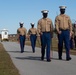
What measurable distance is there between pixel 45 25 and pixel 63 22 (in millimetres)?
849

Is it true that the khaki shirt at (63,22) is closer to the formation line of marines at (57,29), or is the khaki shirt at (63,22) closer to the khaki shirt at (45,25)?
the formation line of marines at (57,29)

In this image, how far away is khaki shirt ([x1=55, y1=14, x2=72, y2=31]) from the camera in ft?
53.0

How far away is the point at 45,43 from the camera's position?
1658 centimetres

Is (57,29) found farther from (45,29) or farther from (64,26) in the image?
(45,29)

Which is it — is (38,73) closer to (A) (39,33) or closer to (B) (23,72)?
(B) (23,72)

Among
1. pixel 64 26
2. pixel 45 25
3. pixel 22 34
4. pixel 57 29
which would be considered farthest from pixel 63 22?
pixel 22 34

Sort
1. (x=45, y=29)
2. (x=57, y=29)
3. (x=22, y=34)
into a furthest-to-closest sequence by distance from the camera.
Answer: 1. (x=22, y=34)
2. (x=45, y=29)
3. (x=57, y=29)

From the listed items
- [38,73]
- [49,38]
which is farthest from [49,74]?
[49,38]

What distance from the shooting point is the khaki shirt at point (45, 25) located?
1639cm

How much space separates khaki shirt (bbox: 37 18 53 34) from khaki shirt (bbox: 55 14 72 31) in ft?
1.09

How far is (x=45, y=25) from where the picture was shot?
1645cm

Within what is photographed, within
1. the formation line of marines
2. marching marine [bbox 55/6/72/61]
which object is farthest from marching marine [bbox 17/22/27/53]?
marching marine [bbox 55/6/72/61]

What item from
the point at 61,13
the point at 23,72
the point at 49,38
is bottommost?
the point at 23,72

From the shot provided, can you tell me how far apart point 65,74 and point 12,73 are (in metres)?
1.73
